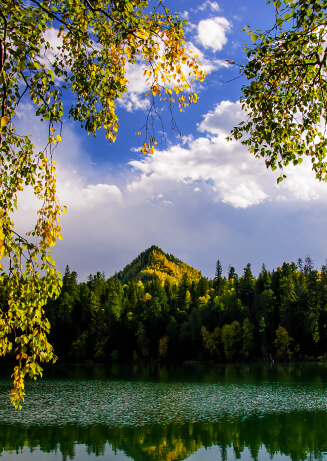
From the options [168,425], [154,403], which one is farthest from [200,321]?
[168,425]

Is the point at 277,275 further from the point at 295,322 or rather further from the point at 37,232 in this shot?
the point at 37,232

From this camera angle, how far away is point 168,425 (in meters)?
21.8

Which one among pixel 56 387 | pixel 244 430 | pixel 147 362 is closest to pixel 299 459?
pixel 244 430

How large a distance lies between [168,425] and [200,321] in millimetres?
62808

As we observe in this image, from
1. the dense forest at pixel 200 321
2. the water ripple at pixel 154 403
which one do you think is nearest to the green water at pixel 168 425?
the water ripple at pixel 154 403

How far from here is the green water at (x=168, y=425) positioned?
17.3m

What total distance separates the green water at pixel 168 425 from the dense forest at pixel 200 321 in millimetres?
42960

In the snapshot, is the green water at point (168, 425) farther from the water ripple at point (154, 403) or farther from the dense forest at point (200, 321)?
the dense forest at point (200, 321)

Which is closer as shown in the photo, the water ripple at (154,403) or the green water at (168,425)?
the green water at (168,425)

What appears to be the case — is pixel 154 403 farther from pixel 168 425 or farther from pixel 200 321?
pixel 200 321

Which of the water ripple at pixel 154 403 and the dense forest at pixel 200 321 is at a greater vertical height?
the dense forest at pixel 200 321

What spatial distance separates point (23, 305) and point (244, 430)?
1990cm

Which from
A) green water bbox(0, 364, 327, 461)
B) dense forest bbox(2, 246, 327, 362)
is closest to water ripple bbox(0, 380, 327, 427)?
green water bbox(0, 364, 327, 461)

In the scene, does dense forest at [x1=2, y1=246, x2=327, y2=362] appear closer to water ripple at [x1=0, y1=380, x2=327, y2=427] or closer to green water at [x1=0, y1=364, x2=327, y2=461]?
water ripple at [x1=0, y1=380, x2=327, y2=427]
